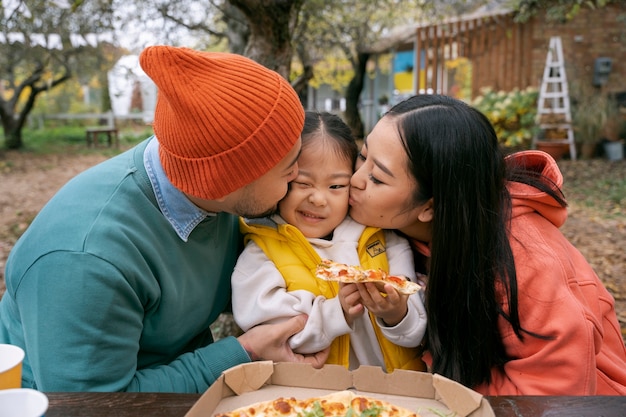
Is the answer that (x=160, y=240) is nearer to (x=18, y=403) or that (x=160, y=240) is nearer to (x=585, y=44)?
(x=18, y=403)

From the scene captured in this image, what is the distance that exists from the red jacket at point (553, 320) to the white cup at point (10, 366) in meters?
1.48

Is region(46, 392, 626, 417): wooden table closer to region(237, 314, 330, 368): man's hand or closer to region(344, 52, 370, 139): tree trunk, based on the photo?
region(237, 314, 330, 368): man's hand

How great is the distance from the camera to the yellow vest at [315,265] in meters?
2.22

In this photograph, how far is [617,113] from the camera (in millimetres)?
13016

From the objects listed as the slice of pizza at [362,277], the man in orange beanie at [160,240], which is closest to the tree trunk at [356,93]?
the man in orange beanie at [160,240]

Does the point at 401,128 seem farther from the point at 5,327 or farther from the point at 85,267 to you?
the point at 5,327

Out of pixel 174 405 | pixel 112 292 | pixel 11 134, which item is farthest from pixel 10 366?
pixel 11 134

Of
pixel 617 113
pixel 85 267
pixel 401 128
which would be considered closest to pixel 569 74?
pixel 617 113

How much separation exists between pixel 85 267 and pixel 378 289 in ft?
3.00

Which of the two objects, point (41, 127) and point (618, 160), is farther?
point (41, 127)

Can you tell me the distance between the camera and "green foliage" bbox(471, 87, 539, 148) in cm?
1322

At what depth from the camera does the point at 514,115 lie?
1344cm

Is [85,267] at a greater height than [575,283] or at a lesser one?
greater

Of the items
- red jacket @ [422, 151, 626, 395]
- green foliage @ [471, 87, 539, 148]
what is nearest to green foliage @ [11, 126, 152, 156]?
green foliage @ [471, 87, 539, 148]
